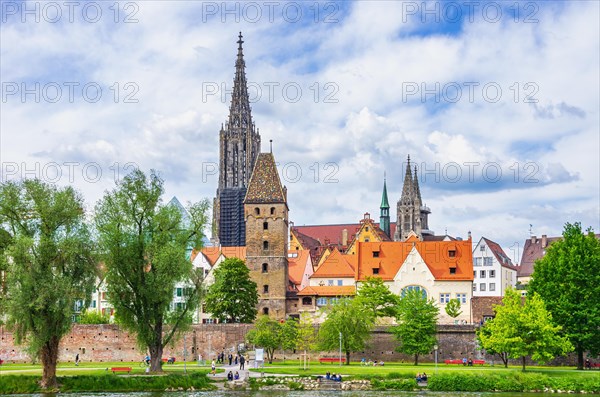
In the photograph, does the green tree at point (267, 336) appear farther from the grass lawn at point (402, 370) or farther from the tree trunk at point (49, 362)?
the tree trunk at point (49, 362)

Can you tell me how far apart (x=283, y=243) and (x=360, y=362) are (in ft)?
71.9

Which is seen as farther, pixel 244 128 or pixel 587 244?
pixel 244 128

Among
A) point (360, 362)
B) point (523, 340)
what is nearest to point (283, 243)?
point (360, 362)

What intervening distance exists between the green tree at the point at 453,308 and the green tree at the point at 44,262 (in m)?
43.5

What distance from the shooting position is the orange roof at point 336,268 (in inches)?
4040

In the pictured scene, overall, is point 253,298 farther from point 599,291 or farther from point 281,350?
point 599,291

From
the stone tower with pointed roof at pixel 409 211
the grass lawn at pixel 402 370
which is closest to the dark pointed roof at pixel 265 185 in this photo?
the grass lawn at pixel 402 370

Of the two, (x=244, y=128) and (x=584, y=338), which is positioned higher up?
(x=244, y=128)

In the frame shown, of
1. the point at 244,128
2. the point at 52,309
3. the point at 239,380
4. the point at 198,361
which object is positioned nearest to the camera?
the point at 52,309

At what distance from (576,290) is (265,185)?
133 feet

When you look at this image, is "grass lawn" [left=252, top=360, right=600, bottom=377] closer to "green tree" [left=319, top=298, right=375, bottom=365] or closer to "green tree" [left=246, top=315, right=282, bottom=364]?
"green tree" [left=319, top=298, right=375, bottom=365]

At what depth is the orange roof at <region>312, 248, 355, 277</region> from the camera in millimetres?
102625

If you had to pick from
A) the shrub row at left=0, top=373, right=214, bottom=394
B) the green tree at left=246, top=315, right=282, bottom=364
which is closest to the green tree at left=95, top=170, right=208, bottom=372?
the shrub row at left=0, top=373, right=214, bottom=394

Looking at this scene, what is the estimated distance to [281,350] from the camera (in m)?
84.9
